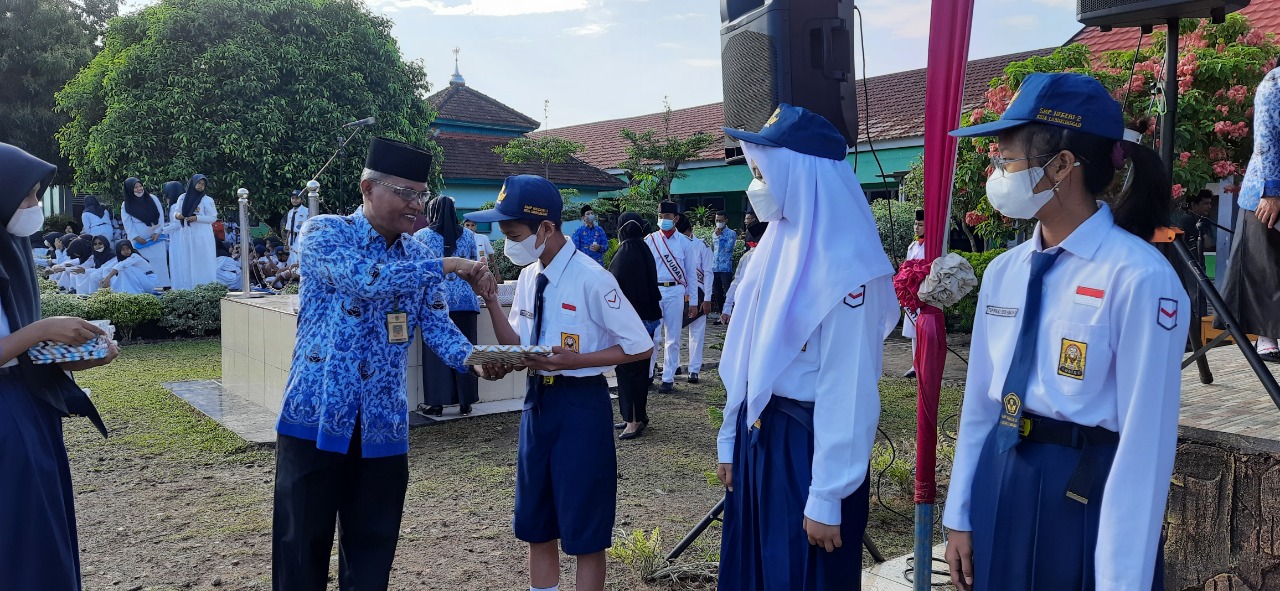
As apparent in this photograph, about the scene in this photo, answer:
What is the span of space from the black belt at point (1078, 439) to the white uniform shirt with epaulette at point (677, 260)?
798 centimetres

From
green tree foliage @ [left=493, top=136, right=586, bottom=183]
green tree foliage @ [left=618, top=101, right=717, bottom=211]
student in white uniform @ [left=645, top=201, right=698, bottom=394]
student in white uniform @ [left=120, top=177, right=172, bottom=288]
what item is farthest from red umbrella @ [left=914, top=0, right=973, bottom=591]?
green tree foliage @ [left=493, top=136, right=586, bottom=183]

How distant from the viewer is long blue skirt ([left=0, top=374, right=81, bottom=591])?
2770mm

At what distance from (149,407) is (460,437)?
354 cm

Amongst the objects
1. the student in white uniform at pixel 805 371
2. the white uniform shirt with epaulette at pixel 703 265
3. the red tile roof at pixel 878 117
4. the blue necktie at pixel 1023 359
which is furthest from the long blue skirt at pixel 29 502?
the red tile roof at pixel 878 117

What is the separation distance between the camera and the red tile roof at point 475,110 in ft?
108

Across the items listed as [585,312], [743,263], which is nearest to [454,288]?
[743,263]

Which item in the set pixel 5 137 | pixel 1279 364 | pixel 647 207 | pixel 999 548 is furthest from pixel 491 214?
pixel 5 137

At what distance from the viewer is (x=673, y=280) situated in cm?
1054

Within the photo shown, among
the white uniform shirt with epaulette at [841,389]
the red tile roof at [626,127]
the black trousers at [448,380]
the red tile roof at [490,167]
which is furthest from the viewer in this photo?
the red tile roof at [490,167]

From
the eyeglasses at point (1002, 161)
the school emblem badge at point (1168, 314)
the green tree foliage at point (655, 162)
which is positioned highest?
the green tree foliage at point (655, 162)

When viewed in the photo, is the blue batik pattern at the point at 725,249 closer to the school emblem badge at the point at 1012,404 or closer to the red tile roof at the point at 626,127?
the red tile roof at the point at 626,127

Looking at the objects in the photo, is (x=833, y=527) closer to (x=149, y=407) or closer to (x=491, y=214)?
(x=491, y=214)

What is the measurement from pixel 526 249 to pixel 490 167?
27.6 m

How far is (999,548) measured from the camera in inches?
96.0
